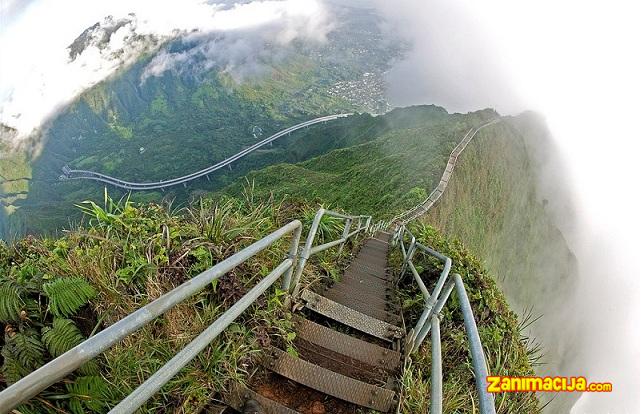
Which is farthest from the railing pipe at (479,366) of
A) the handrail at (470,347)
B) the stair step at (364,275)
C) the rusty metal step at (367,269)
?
the rusty metal step at (367,269)

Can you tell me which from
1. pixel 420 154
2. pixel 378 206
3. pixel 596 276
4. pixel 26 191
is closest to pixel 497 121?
pixel 420 154

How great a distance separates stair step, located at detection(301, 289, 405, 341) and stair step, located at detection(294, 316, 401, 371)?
339mm

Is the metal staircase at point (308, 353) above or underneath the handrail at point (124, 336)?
underneath

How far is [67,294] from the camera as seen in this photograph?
245cm

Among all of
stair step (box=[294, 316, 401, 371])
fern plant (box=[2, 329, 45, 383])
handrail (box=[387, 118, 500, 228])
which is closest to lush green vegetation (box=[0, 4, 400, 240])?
handrail (box=[387, 118, 500, 228])

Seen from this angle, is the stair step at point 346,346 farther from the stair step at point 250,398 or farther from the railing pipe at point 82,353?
the railing pipe at point 82,353

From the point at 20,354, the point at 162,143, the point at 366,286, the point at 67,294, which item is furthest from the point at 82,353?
the point at 162,143

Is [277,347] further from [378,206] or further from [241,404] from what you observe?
[378,206]

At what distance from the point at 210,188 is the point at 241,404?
110 metres

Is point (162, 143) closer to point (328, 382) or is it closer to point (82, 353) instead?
point (328, 382)

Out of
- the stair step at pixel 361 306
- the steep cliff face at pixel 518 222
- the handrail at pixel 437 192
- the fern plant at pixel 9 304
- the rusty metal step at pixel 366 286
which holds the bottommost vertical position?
the steep cliff face at pixel 518 222

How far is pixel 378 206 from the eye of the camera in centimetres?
2964

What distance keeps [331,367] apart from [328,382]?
356 mm

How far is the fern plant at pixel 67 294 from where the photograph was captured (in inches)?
94.0
